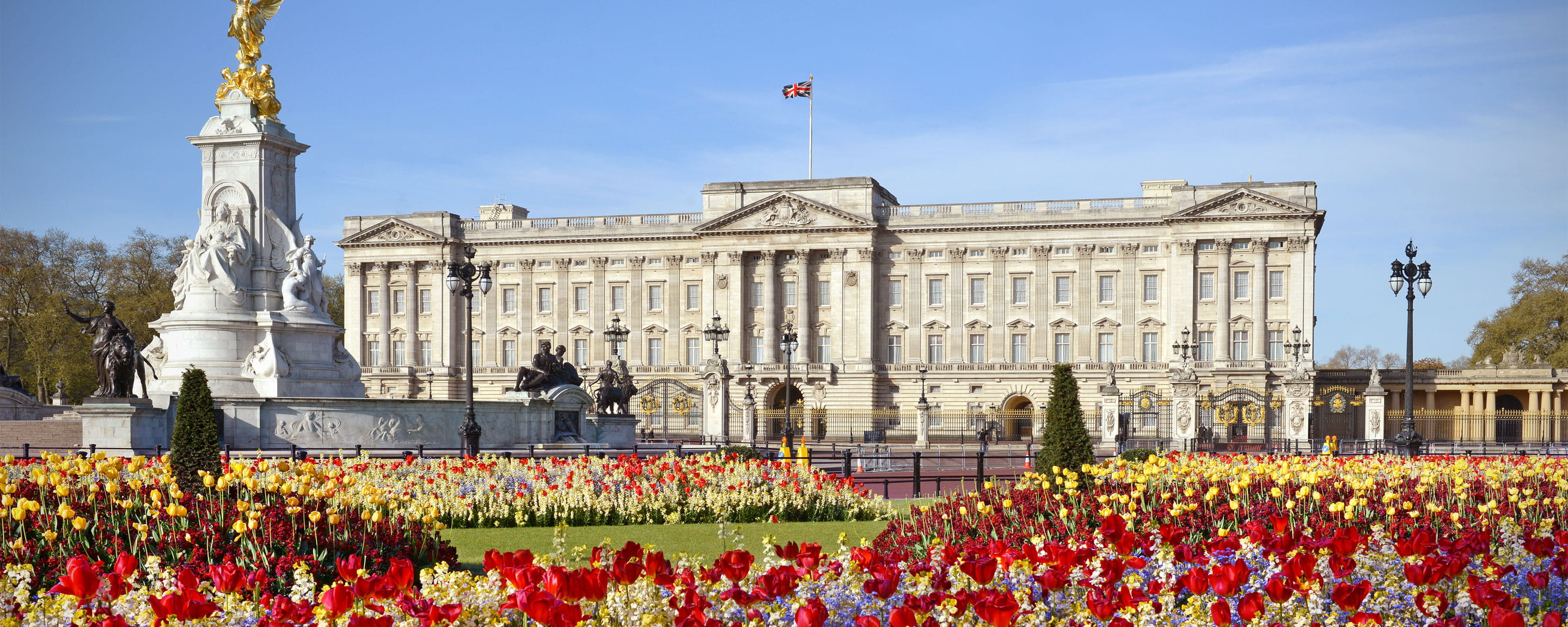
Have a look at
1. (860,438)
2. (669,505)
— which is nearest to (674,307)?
(860,438)

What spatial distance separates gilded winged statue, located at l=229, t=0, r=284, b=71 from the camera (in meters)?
28.5

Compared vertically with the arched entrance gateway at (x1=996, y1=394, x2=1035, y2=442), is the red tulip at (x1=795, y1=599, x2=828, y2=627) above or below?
above

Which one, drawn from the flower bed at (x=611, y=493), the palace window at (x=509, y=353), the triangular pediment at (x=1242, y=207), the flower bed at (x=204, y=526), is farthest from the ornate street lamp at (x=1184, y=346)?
the flower bed at (x=204, y=526)

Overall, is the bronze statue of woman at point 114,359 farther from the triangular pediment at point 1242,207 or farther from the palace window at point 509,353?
the triangular pediment at point 1242,207

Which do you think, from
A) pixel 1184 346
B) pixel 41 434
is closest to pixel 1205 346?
pixel 1184 346

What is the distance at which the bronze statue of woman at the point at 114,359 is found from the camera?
25.3 metres

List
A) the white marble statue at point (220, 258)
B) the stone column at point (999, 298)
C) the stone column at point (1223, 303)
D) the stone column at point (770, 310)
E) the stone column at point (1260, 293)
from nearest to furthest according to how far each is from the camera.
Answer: the white marble statue at point (220, 258) → the stone column at point (1260, 293) → the stone column at point (1223, 303) → the stone column at point (999, 298) → the stone column at point (770, 310)

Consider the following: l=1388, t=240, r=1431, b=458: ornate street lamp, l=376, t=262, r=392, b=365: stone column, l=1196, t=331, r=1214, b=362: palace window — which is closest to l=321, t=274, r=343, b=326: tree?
l=376, t=262, r=392, b=365: stone column

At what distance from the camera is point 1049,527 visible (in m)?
11.9

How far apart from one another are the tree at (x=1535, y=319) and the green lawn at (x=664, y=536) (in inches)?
3083

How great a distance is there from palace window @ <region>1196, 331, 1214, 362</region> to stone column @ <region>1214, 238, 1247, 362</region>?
1.04ft

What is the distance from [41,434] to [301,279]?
6145 mm

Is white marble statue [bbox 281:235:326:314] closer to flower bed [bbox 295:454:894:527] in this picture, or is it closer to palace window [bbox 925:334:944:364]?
flower bed [bbox 295:454:894:527]

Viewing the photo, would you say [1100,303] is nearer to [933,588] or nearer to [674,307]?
[674,307]
